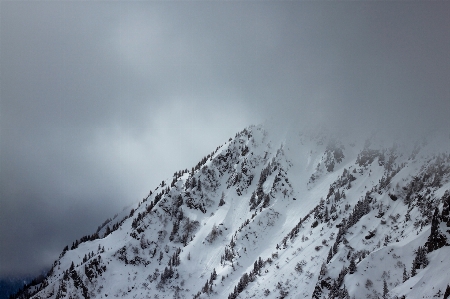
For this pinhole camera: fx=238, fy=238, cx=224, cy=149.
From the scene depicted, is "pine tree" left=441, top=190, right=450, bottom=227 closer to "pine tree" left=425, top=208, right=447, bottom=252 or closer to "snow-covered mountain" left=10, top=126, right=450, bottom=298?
"snow-covered mountain" left=10, top=126, right=450, bottom=298

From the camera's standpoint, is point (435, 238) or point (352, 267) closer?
point (435, 238)

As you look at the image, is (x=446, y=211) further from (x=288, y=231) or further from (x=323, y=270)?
(x=288, y=231)

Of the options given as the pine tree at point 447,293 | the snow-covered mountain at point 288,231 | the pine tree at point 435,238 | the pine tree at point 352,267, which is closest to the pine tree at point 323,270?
the snow-covered mountain at point 288,231

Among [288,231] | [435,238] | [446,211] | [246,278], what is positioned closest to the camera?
[435,238]

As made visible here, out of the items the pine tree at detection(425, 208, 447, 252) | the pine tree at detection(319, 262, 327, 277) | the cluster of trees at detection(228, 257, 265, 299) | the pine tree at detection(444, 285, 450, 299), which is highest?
the cluster of trees at detection(228, 257, 265, 299)

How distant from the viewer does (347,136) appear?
117625mm

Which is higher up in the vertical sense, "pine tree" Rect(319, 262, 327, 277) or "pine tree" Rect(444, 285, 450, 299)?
"pine tree" Rect(319, 262, 327, 277)

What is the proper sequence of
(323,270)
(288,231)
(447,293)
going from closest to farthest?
1. (447,293)
2. (323,270)
3. (288,231)

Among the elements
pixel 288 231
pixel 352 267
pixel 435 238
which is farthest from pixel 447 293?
pixel 288 231

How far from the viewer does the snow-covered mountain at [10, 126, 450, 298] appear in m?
48.0

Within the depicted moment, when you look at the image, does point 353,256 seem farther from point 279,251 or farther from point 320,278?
point 279,251

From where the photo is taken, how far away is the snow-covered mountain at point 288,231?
48.0 meters

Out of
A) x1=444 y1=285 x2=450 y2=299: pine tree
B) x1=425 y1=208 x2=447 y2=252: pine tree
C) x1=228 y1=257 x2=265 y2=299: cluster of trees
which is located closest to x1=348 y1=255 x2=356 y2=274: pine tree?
x1=425 y1=208 x2=447 y2=252: pine tree

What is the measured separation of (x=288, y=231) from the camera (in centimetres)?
8319
